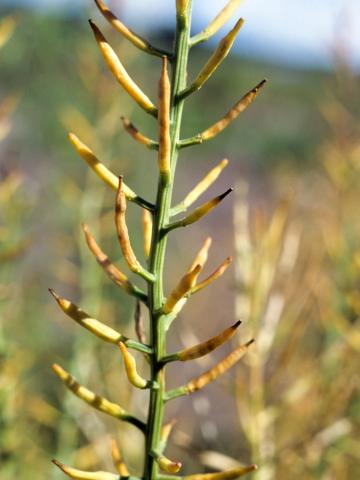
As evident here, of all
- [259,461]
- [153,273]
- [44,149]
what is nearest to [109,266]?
[153,273]

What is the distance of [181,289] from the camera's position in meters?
0.33

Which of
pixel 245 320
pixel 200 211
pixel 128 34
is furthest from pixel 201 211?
pixel 245 320

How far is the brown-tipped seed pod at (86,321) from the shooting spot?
0.35 meters

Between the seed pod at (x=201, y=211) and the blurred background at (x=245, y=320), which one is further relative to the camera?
the blurred background at (x=245, y=320)

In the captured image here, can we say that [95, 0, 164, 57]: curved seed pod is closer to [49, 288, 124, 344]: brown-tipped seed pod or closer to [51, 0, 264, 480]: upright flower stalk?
[51, 0, 264, 480]: upright flower stalk

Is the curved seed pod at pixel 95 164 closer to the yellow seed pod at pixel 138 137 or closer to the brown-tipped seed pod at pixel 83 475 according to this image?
the yellow seed pod at pixel 138 137

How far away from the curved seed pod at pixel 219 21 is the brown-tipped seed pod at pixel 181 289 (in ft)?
0.42

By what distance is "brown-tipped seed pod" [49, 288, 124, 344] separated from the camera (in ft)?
1.15

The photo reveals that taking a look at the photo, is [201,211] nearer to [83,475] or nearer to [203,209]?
[203,209]

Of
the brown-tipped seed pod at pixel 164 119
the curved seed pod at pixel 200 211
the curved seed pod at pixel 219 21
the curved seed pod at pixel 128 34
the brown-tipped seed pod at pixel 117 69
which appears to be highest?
the curved seed pod at pixel 219 21

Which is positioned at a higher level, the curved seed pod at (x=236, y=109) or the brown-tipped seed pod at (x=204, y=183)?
the curved seed pod at (x=236, y=109)

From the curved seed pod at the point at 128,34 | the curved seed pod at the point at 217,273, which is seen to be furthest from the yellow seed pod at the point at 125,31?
the curved seed pod at the point at 217,273

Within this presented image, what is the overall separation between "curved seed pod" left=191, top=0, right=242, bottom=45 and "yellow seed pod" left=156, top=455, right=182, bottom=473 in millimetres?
210

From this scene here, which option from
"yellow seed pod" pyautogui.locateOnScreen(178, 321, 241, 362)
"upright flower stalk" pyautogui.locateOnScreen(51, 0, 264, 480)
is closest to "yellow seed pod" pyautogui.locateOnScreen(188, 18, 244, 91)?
"upright flower stalk" pyautogui.locateOnScreen(51, 0, 264, 480)
